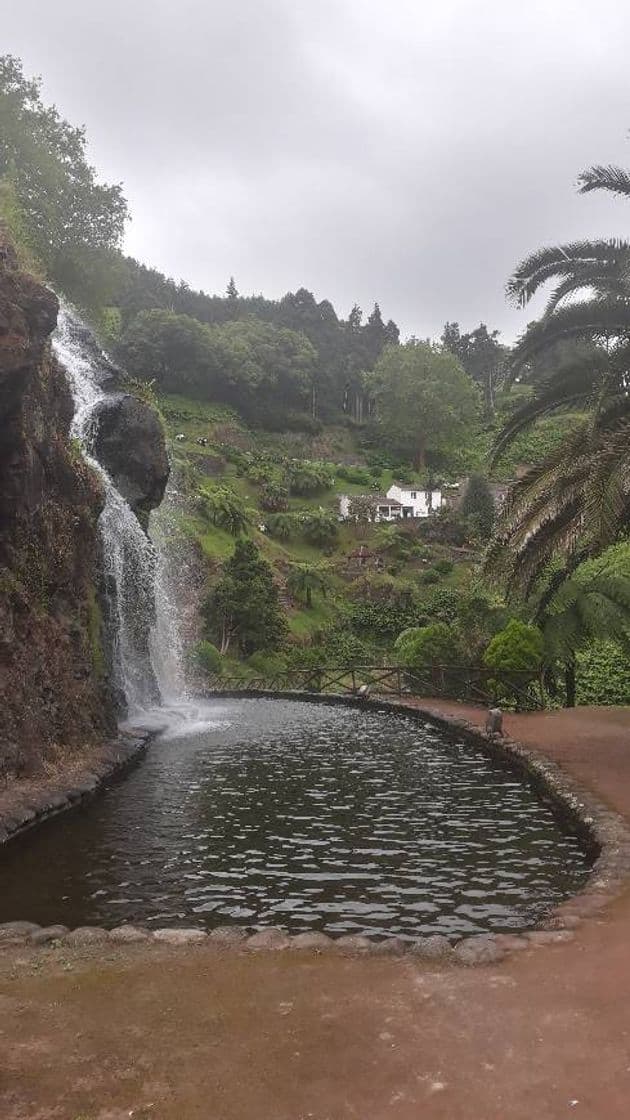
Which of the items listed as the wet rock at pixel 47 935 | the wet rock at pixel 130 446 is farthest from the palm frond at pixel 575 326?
the wet rock at pixel 130 446

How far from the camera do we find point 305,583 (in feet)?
164

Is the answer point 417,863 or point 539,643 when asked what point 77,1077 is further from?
point 539,643

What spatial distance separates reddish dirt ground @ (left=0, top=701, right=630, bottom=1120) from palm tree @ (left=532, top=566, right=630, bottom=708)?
588 inches

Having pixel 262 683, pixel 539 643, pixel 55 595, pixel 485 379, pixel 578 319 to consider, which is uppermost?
pixel 485 379

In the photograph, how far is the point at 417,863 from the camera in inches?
360

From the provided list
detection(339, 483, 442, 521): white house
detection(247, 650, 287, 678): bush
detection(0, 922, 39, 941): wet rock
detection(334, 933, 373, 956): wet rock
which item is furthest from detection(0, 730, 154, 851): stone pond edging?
detection(339, 483, 442, 521): white house

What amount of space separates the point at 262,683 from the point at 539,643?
15.4m

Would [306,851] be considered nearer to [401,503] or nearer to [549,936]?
[549,936]

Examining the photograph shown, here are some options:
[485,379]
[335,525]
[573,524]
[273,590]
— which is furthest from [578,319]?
[485,379]

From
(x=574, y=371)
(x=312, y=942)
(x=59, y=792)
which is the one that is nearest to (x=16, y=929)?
(x=312, y=942)

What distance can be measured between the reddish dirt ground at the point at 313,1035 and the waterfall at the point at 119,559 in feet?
52.5

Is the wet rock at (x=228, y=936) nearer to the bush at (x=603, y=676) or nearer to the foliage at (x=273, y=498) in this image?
the bush at (x=603, y=676)

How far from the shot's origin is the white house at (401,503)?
72.2 meters

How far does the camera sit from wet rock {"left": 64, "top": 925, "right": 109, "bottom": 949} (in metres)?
6.61
